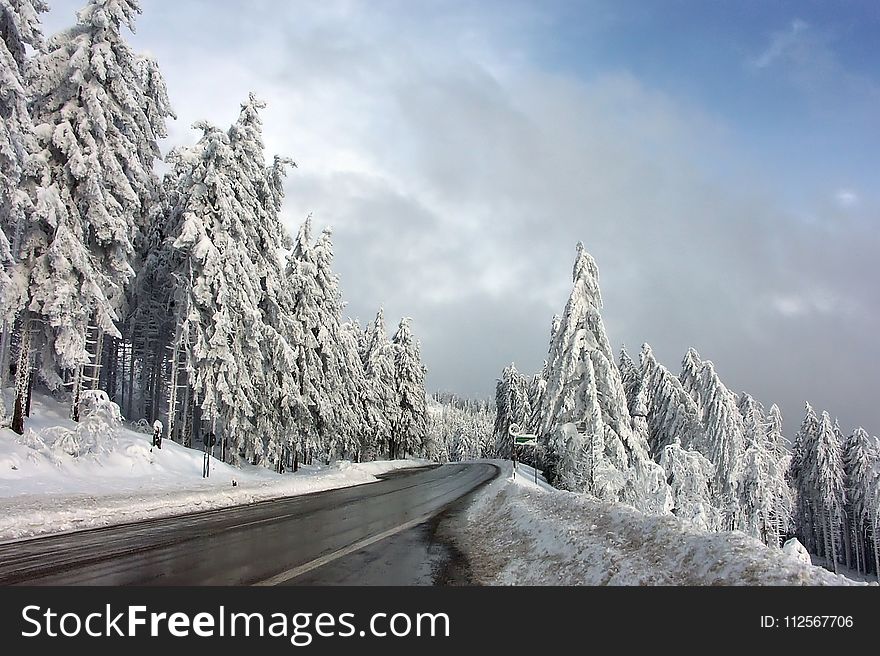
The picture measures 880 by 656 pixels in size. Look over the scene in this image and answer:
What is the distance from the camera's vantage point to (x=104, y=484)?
782 inches

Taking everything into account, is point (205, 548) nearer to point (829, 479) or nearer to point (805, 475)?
point (829, 479)

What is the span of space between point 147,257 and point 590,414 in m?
27.7

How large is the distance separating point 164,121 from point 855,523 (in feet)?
228

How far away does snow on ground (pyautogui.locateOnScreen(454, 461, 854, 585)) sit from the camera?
229 inches

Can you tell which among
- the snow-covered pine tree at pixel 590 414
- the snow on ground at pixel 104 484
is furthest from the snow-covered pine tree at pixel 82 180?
the snow-covered pine tree at pixel 590 414

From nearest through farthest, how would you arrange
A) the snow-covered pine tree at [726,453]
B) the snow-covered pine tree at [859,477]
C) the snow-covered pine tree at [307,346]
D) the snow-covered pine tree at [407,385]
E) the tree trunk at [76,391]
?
the tree trunk at [76,391] → the snow-covered pine tree at [307,346] → the snow-covered pine tree at [726,453] → the snow-covered pine tree at [859,477] → the snow-covered pine tree at [407,385]

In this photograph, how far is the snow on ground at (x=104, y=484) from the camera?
13477 millimetres

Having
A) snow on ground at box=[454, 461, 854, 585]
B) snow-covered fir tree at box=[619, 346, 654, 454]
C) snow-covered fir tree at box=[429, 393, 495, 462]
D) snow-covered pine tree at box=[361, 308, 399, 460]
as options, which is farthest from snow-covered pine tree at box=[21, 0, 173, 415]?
snow-covered fir tree at box=[429, 393, 495, 462]

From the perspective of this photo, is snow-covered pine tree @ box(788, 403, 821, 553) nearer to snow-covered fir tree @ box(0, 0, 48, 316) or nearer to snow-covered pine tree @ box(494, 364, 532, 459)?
snow-covered pine tree @ box(494, 364, 532, 459)

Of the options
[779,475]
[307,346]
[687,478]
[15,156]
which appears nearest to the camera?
[15,156]

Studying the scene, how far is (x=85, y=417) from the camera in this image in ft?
69.3

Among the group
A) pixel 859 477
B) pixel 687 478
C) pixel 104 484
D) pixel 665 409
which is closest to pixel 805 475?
pixel 859 477

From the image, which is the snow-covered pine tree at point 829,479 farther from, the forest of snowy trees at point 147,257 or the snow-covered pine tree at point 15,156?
the snow-covered pine tree at point 15,156

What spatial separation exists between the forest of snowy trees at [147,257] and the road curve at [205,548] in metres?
11.5
